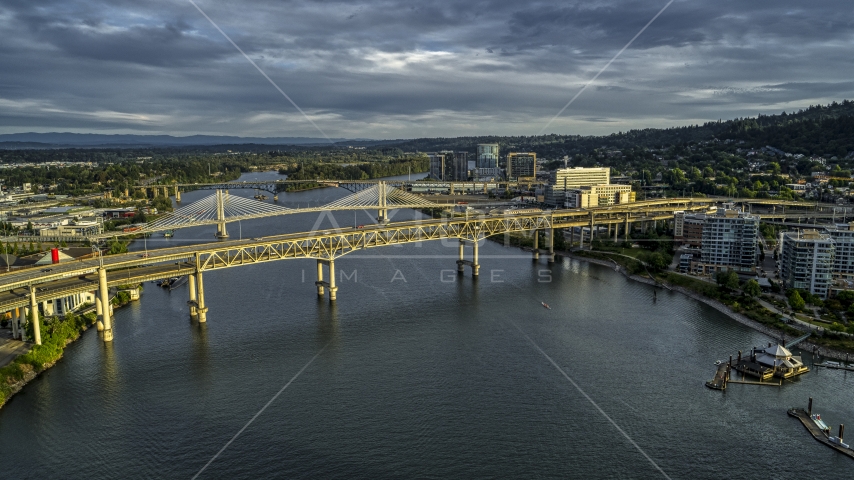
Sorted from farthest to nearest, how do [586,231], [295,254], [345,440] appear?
[586,231], [295,254], [345,440]

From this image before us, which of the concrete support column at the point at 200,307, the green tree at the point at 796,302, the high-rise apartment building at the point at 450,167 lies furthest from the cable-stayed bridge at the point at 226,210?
the high-rise apartment building at the point at 450,167

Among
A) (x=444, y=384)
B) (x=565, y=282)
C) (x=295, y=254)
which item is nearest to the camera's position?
(x=444, y=384)

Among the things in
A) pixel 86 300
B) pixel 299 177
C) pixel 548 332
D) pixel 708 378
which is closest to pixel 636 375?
pixel 708 378

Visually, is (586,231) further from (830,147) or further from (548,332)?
(830,147)

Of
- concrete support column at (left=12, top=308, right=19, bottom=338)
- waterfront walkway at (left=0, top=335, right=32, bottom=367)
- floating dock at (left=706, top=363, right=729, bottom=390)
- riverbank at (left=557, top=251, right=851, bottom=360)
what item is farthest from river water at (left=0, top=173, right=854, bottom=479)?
concrete support column at (left=12, top=308, right=19, bottom=338)

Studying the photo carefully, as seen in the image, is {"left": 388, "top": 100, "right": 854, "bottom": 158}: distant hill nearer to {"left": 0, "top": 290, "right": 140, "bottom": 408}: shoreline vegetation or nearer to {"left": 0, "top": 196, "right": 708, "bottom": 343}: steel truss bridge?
{"left": 0, "top": 196, "right": 708, "bottom": 343}: steel truss bridge

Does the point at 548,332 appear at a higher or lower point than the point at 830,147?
lower

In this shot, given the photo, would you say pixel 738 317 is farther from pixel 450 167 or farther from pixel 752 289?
pixel 450 167

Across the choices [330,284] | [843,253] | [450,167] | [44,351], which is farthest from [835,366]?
[450,167]
